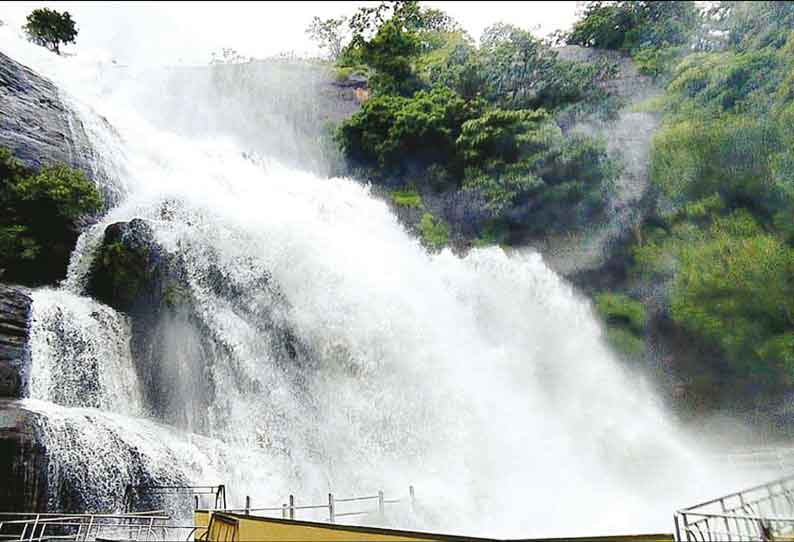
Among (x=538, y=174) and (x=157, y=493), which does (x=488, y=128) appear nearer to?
(x=538, y=174)

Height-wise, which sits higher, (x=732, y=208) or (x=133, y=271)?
(x=732, y=208)

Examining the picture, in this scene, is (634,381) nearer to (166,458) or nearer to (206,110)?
(166,458)

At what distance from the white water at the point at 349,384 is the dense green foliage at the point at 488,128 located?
478cm

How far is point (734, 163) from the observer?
2384cm

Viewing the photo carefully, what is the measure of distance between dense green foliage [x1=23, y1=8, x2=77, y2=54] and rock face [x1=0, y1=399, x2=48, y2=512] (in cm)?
3027

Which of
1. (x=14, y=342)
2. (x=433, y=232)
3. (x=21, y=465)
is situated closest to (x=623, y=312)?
(x=433, y=232)

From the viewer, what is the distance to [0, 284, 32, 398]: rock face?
40.4 ft

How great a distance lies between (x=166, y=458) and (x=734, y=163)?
2141cm

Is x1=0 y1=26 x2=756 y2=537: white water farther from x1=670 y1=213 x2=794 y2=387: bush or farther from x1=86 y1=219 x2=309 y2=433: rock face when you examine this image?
x1=670 y1=213 x2=794 y2=387: bush

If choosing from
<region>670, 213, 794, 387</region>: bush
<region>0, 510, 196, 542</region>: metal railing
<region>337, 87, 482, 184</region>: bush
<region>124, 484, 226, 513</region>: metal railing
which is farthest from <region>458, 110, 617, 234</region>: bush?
<region>0, 510, 196, 542</region>: metal railing

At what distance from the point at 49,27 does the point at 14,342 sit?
1093 inches

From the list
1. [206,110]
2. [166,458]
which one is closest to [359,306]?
[166,458]

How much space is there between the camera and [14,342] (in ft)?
41.9

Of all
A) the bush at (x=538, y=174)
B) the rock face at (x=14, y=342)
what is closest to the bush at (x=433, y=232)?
the bush at (x=538, y=174)
